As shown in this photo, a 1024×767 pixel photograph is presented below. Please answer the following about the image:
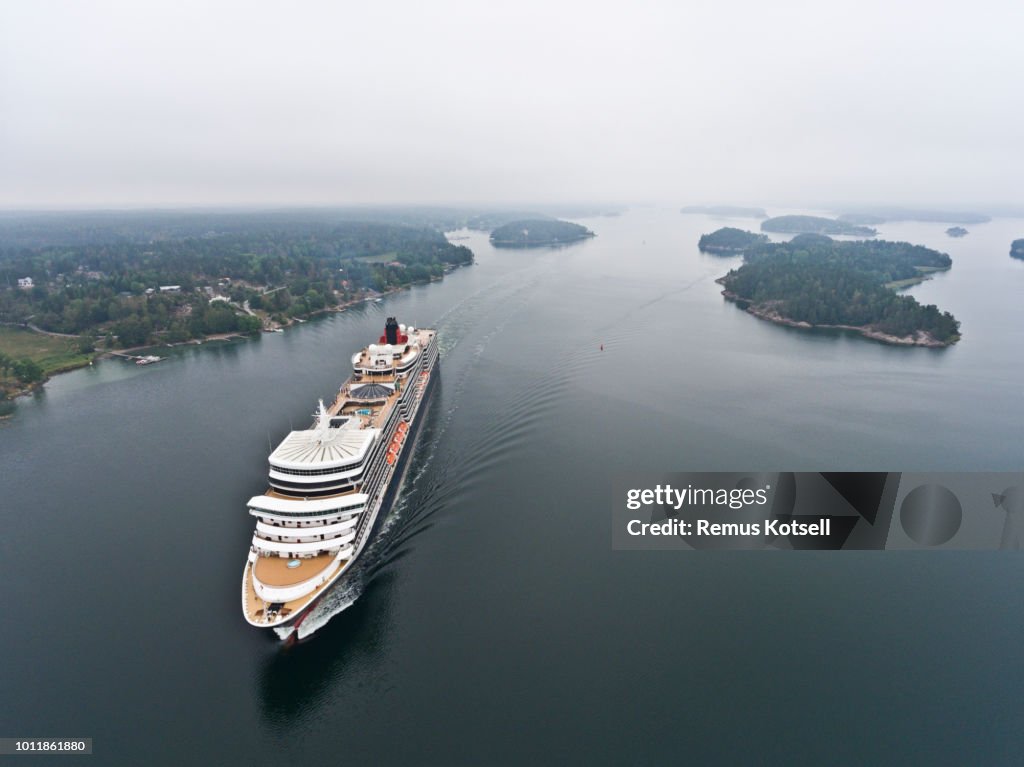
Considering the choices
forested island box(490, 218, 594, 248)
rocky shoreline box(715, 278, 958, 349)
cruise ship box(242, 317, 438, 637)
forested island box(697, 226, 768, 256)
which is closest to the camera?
cruise ship box(242, 317, 438, 637)

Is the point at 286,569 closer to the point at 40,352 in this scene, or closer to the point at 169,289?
the point at 40,352

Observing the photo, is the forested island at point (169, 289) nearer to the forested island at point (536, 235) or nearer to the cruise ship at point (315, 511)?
the forested island at point (536, 235)

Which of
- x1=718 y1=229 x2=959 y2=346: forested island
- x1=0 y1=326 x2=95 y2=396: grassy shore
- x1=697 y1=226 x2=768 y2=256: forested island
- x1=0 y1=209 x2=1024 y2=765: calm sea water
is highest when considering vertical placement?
x1=697 y1=226 x2=768 y2=256: forested island

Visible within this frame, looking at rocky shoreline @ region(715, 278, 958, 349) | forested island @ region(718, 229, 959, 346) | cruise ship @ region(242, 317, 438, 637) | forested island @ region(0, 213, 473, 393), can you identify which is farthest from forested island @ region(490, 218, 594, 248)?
cruise ship @ region(242, 317, 438, 637)

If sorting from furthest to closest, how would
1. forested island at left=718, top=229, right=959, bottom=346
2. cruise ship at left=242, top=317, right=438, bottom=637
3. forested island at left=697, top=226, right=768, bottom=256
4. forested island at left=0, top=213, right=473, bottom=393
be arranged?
forested island at left=697, top=226, right=768, bottom=256 < forested island at left=718, top=229, right=959, bottom=346 < forested island at left=0, top=213, right=473, bottom=393 < cruise ship at left=242, top=317, right=438, bottom=637

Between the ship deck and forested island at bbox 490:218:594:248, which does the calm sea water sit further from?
forested island at bbox 490:218:594:248

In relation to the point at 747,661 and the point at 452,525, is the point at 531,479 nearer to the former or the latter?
the point at 452,525
